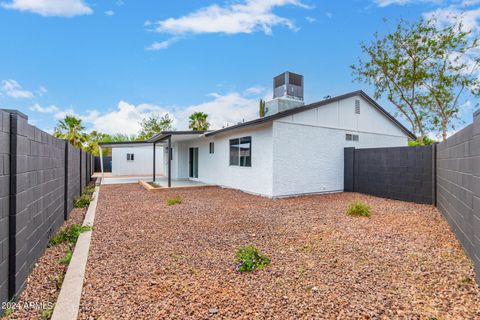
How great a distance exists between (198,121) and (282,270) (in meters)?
27.5

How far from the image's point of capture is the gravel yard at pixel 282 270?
2557 millimetres

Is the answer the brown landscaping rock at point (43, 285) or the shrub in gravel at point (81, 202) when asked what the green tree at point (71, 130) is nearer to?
the shrub in gravel at point (81, 202)

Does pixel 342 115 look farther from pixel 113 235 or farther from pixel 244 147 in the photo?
pixel 113 235

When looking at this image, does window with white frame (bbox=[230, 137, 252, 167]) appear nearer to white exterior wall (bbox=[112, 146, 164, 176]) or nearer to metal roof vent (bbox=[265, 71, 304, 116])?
metal roof vent (bbox=[265, 71, 304, 116])

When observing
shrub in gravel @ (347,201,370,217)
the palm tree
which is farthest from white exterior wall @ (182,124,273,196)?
the palm tree

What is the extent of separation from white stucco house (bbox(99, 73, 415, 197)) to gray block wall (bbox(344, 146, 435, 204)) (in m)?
0.57

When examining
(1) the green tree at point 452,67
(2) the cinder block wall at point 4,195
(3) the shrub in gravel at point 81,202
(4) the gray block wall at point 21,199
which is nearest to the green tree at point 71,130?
(3) the shrub in gravel at point 81,202

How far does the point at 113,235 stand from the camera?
497 centimetres

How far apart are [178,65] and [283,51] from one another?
5.61 metres

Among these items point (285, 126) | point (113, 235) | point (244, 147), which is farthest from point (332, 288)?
point (244, 147)

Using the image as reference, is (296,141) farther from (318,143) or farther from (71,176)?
(71,176)

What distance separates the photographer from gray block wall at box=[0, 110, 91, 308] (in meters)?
2.54

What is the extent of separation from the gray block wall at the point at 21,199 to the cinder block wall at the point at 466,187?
5.08 m

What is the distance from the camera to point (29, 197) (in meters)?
3.28
